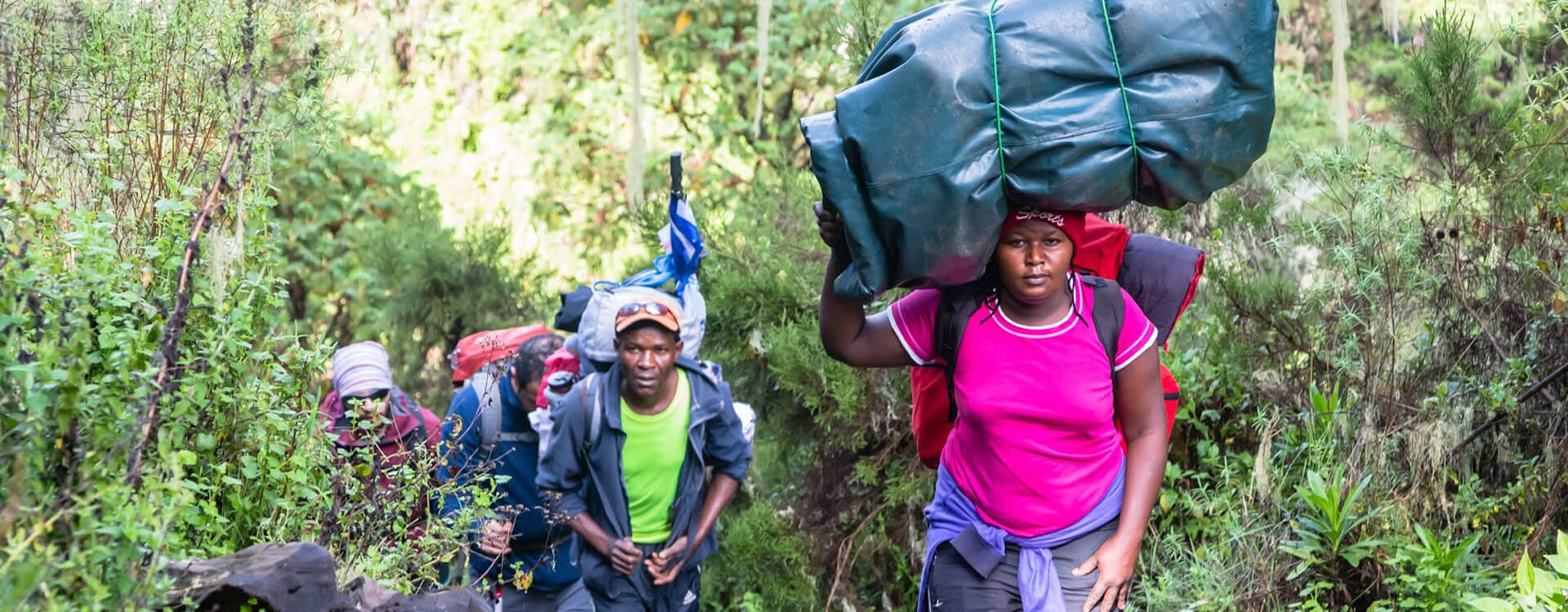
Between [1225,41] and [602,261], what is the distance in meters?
10.5

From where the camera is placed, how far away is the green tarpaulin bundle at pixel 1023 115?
338 cm

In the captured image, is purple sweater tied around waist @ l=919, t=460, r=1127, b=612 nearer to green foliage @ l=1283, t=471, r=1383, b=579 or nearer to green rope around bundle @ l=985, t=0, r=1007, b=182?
green rope around bundle @ l=985, t=0, r=1007, b=182

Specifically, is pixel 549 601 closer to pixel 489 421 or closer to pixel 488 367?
pixel 489 421

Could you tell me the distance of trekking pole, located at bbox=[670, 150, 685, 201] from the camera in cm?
571

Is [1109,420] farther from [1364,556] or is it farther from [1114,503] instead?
[1364,556]

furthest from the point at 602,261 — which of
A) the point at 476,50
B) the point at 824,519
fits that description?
the point at 824,519

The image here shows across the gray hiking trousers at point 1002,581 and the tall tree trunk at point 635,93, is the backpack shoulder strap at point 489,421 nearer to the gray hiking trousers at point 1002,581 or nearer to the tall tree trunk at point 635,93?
the tall tree trunk at point 635,93

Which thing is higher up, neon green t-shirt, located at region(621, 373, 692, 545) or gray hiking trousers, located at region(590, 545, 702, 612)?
neon green t-shirt, located at region(621, 373, 692, 545)

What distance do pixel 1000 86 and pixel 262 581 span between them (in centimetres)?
198

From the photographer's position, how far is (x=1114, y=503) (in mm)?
3742

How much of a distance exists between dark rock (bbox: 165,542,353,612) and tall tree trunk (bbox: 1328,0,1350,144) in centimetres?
474

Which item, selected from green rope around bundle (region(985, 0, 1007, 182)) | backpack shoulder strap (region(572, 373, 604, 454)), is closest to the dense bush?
backpack shoulder strap (region(572, 373, 604, 454))

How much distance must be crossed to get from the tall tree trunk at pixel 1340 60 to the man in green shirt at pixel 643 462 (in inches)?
117

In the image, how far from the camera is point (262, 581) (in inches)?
109
